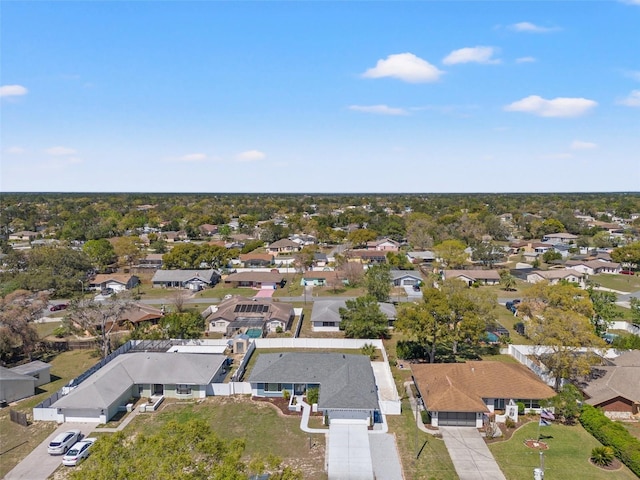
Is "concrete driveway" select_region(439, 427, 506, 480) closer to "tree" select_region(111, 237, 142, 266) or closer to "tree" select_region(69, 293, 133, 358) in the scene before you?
"tree" select_region(69, 293, 133, 358)

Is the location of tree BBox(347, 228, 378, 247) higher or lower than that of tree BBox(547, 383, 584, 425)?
higher

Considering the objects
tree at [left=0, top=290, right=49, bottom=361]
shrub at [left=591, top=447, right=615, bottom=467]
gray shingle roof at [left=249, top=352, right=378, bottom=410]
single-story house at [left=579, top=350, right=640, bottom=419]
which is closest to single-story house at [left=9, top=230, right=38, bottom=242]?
tree at [left=0, top=290, right=49, bottom=361]

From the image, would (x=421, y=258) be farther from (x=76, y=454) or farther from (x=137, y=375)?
(x=76, y=454)

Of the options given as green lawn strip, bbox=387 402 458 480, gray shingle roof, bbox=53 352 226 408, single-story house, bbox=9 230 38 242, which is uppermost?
single-story house, bbox=9 230 38 242

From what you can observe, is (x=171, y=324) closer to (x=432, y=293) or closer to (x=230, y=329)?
(x=230, y=329)

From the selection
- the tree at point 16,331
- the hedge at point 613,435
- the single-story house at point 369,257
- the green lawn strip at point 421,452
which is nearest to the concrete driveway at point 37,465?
the tree at point 16,331

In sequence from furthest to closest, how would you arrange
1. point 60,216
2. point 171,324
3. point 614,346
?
point 60,216 → point 171,324 → point 614,346

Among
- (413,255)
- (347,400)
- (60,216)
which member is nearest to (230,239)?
(413,255)

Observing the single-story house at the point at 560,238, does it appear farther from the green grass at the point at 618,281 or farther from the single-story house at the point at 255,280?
the single-story house at the point at 255,280
